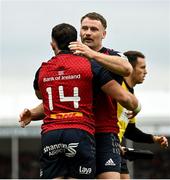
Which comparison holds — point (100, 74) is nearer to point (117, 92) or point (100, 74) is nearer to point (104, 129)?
point (117, 92)

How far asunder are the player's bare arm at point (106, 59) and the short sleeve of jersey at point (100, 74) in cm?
11

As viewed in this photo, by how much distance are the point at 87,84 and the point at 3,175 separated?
25.3 metres

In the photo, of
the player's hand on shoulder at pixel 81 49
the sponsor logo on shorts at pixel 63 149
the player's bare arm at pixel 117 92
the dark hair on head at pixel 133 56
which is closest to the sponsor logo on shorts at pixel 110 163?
the sponsor logo on shorts at pixel 63 149

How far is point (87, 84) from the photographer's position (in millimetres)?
7867

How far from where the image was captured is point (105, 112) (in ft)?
27.1

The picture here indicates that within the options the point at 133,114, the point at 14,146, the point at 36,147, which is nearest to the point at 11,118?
the point at 14,146

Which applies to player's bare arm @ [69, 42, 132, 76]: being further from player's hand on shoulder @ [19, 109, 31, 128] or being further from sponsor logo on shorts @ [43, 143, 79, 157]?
player's hand on shoulder @ [19, 109, 31, 128]

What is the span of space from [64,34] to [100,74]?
51 centimetres

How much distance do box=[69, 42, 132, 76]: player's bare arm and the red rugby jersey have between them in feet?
1.13

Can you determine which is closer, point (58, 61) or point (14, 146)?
point (58, 61)

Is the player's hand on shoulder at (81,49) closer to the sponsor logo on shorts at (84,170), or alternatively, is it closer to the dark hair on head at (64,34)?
the dark hair on head at (64,34)

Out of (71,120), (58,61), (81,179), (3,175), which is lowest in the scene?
(81,179)

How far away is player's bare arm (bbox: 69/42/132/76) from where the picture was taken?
25.0 feet

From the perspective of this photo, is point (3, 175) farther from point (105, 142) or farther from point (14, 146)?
point (105, 142)
